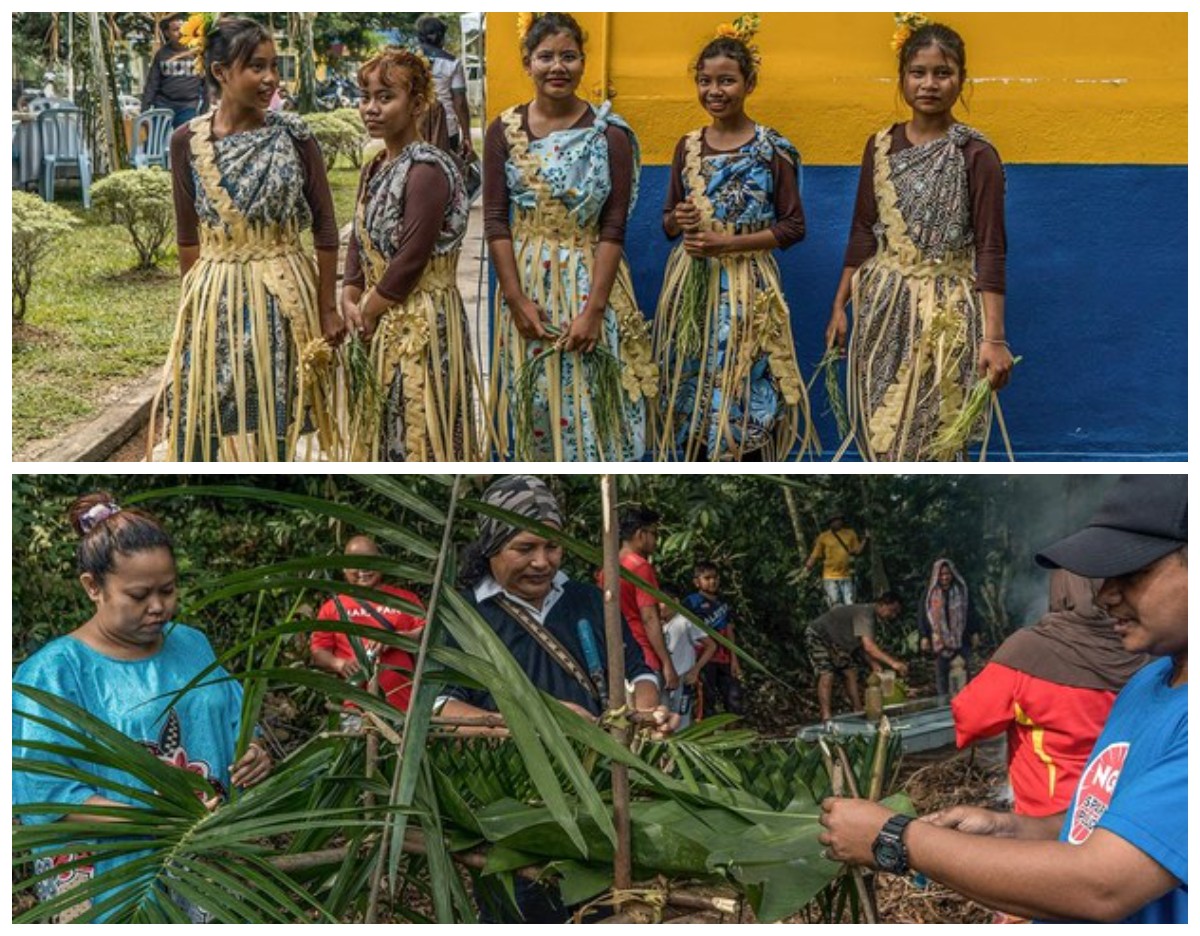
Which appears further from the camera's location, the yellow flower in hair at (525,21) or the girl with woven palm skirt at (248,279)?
the yellow flower in hair at (525,21)

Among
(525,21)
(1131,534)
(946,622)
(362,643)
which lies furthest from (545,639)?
(946,622)

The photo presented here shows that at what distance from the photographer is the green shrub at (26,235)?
6613 millimetres

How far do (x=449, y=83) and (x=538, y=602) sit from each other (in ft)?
8.20

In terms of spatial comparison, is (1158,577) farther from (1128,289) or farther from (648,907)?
(1128,289)

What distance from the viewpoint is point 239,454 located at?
4348 mm

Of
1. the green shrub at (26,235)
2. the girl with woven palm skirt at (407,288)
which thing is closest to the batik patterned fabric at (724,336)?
the girl with woven palm skirt at (407,288)

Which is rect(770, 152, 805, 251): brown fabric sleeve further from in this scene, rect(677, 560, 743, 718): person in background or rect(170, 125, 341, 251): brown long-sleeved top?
rect(677, 560, 743, 718): person in background

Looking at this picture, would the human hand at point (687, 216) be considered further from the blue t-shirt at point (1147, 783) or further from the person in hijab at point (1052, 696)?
the blue t-shirt at point (1147, 783)

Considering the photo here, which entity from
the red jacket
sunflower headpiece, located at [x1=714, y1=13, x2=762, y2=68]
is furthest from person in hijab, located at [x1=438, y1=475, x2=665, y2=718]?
sunflower headpiece, located at [x1=714, y1=13, x2=762, y2=68]

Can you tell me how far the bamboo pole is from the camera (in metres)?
2.16

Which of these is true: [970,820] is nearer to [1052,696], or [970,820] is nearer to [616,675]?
[616,675]

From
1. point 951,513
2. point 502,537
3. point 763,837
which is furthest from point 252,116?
point 951,513

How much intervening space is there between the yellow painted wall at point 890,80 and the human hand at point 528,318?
0.81 m
